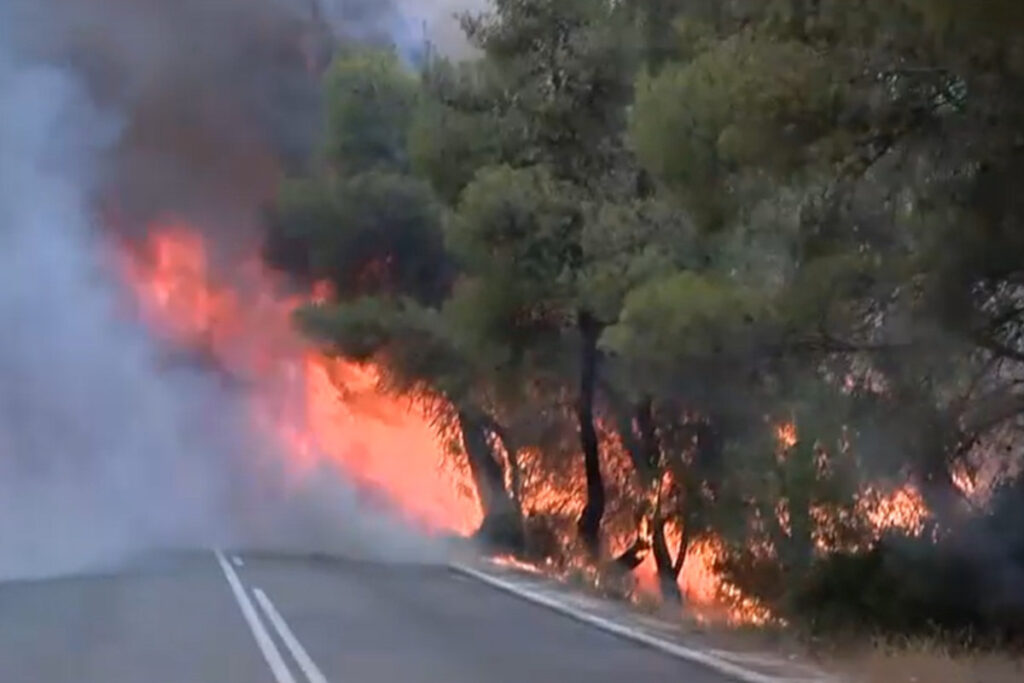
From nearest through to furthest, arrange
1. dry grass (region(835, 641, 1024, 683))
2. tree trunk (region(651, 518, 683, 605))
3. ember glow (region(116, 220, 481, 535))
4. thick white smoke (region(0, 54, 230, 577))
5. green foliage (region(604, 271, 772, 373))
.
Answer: dry grass (region(835, 641, 1024, 683))
green foliage (region(604, 271, 772, 373))
tree trunk (region(651, 518, 683, 605))
thick white smoke (region(0, 54, 230, 577))
ember glow (region(116, 220, 481, 535))

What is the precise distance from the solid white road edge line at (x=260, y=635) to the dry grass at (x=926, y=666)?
435 cm

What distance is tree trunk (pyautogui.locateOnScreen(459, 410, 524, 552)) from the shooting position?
38.4 meters

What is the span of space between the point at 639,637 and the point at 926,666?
186 inches

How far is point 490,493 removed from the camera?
4003cm

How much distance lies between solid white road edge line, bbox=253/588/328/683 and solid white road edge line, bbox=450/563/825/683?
3209 mm

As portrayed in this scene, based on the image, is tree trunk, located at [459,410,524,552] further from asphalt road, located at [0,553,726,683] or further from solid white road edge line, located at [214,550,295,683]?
solid white road edge line, located at [214,550,295,683]

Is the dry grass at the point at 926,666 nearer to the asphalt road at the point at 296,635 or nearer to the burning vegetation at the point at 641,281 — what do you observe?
the asphalt road at the point at 296,635

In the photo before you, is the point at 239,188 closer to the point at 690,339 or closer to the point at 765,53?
the point at 690,339

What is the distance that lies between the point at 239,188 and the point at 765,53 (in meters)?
27.0

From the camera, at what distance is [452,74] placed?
28703 millimetres

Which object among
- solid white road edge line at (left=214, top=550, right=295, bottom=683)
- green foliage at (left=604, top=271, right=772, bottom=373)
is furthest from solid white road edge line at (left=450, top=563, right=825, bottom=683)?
solid white road edge line at (left=214, top=550, right=295, bottom=683)

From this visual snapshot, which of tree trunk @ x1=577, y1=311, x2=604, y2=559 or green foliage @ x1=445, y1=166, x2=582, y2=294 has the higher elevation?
green foliage @ x1=445, y1=166, x2=582, y2=294

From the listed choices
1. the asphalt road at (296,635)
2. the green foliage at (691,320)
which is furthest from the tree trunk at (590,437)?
the green foliage at (691,320)

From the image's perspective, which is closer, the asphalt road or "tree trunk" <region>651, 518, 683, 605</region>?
the asphalt road
